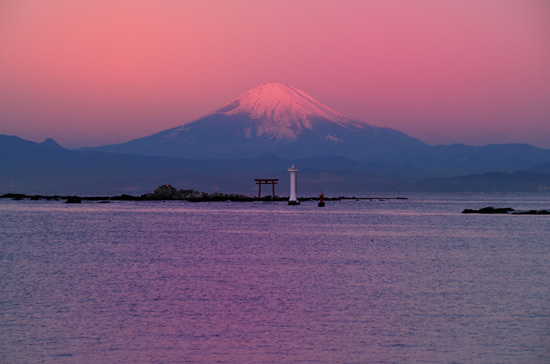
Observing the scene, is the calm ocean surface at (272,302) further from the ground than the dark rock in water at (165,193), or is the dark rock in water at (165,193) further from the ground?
the dark rock in water at (165,193)

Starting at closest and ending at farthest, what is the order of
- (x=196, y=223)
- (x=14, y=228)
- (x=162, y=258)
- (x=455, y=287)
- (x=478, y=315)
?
(x=478, y=315)
(x=455, y=287)
(x=162, y=258)
(x=14, y=228)
(x=196, y=223)

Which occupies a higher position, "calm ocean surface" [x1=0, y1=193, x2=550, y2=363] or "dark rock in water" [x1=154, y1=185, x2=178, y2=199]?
"dark rock in water" [x1=154, y1=185, x2=178, y2=199]

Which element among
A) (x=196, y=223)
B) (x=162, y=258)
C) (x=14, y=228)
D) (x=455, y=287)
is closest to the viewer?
(x=455, y=287)

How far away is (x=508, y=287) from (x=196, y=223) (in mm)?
44828

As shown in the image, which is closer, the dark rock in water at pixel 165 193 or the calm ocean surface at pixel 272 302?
the calm ocean surface at pixel 272 302

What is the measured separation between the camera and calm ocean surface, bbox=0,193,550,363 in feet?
53.9

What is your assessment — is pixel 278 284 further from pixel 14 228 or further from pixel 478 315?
pixel 14 228

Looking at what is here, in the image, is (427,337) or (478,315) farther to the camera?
(478,315)

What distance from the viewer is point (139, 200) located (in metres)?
130

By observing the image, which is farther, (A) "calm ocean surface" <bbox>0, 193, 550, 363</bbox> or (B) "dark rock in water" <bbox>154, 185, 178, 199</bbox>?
(B) "dark rock in water" <bbox>154, 185, 178, 199</bbox>

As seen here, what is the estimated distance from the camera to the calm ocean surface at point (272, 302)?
16.4 meters

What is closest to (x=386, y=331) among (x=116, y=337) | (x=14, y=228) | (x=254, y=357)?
(x=254, y=357)

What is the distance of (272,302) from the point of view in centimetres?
2247

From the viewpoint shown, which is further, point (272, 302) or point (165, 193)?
point (165, 193)
